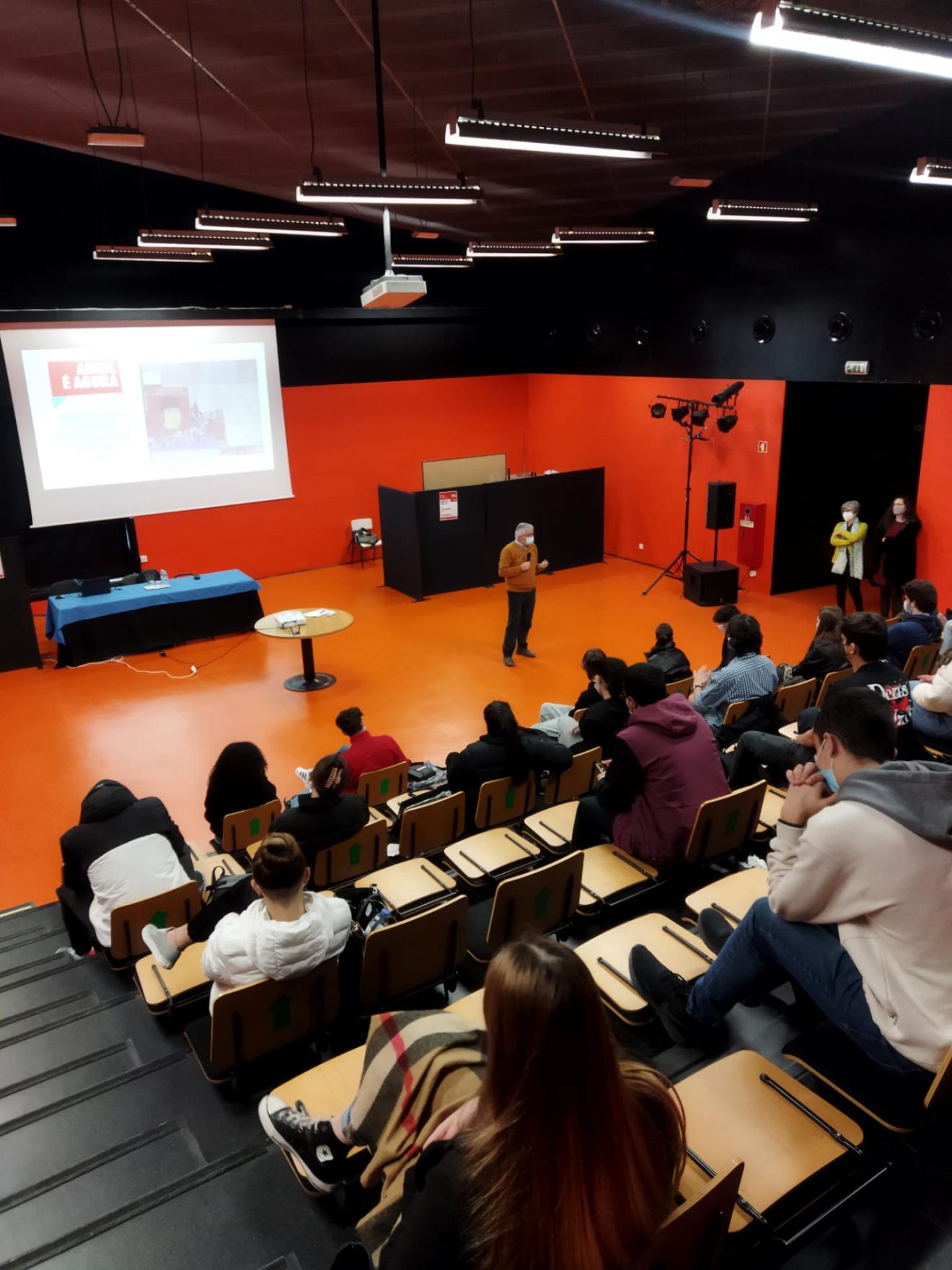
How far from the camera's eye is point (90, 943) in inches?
171

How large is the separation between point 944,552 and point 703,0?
20.5ft

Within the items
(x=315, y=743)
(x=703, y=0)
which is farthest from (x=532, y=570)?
(x=703, y=0)

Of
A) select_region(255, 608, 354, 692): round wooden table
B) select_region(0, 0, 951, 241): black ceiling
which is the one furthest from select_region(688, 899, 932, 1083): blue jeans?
select_region(255, 608, 354, 692): round wooden table

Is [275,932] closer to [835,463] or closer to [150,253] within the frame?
[150,253]

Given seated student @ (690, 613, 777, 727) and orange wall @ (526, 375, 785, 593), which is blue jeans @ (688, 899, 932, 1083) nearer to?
seated student @ (690, 613, 777, 727)

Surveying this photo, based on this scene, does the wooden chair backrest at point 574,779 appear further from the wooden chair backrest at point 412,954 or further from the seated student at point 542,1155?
the seated student at point 542,1155

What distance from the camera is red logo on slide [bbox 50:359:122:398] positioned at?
10.6 meters

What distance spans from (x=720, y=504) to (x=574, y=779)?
23.5ft

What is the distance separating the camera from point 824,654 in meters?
6.33

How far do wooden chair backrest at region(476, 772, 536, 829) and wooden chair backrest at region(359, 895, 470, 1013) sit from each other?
145 centimetres

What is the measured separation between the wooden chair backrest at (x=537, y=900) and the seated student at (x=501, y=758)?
1269mm

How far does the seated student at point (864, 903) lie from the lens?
218 cm

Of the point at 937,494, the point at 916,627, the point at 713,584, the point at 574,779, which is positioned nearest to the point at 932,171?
the point at 916,627

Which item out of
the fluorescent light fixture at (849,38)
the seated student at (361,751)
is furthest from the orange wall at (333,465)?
the fluorescent light fixture at (849,38)
